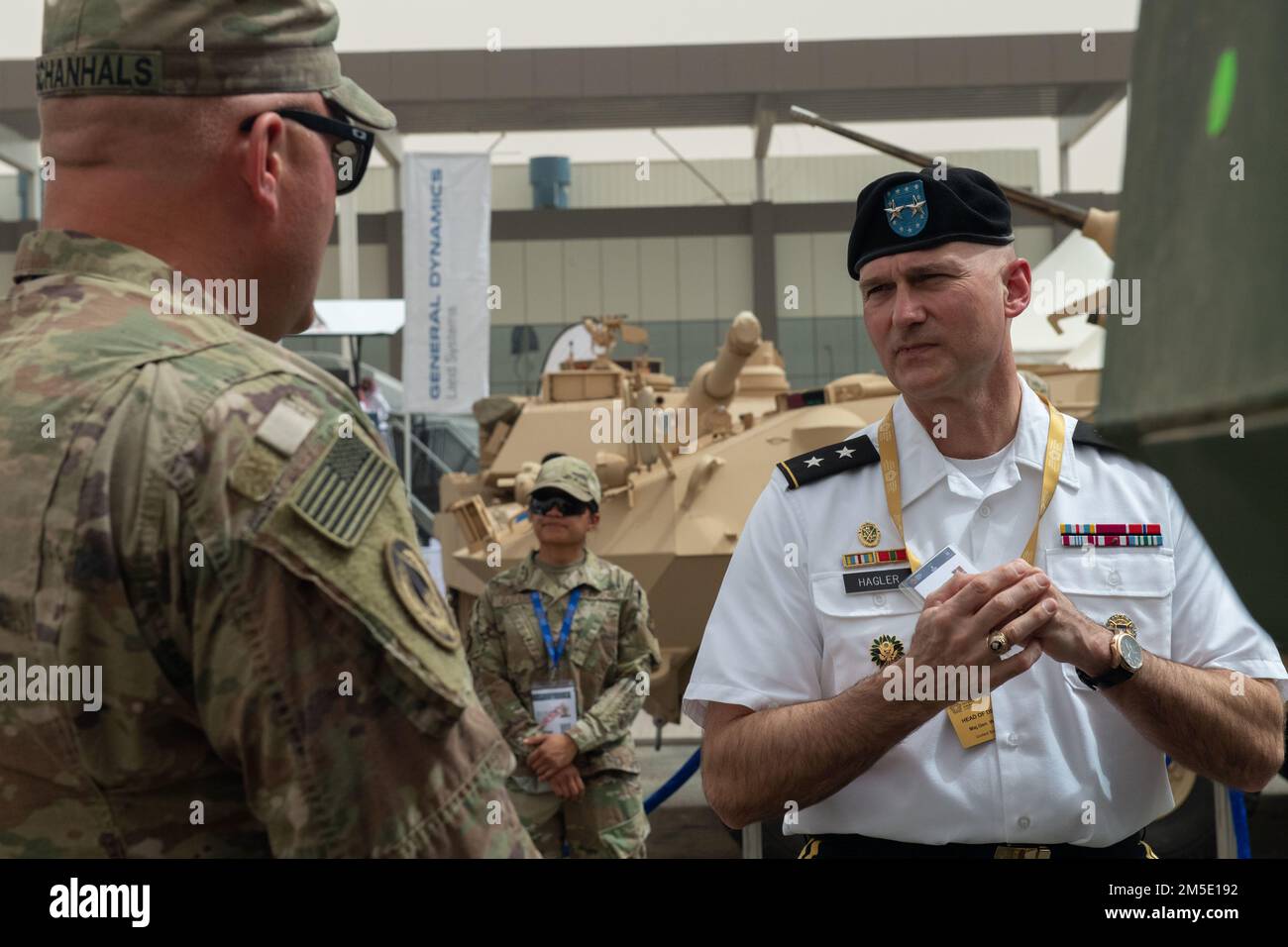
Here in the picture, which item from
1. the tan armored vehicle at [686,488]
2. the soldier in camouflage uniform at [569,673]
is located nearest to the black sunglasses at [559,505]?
the soldier in camouflage uniform at [569,673]

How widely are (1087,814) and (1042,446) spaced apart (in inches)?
24.5

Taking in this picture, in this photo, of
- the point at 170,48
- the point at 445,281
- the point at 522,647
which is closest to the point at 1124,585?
the point at 170,48

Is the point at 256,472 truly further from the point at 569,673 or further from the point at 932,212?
the point at 569,673

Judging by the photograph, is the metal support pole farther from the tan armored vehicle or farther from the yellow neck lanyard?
the yellow neck lanyard

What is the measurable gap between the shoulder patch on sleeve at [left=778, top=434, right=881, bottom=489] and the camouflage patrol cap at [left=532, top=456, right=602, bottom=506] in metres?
3.75

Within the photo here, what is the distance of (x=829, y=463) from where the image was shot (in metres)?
2.54

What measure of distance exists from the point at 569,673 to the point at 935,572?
399 centimetres

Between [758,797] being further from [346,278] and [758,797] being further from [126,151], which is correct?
[346,278]

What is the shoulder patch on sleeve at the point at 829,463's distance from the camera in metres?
2.52

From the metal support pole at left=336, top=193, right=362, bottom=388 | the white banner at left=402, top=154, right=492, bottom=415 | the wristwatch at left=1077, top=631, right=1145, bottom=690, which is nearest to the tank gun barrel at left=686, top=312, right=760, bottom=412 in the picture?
the white banner at left=402, top=154, right=492, bottom=415

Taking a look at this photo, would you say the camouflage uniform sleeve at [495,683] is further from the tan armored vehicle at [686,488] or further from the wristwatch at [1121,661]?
the wristwatch at [1121,661]

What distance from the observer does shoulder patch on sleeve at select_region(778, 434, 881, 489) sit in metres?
2.52

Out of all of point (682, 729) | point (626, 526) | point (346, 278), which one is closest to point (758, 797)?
point (626, 526)

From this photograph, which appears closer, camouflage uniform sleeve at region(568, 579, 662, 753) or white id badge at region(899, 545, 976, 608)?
white id badge at region(899, 545, 976, 608)
